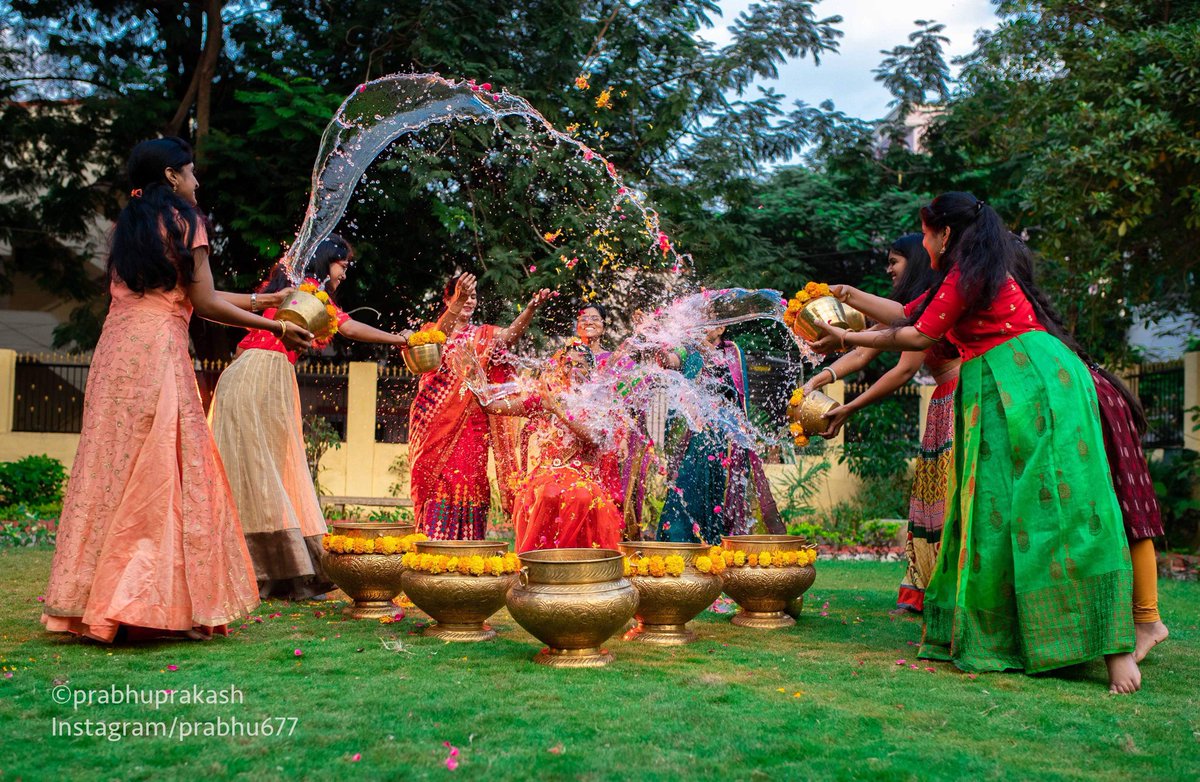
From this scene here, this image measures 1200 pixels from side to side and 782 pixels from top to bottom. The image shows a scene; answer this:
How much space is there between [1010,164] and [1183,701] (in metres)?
12.4

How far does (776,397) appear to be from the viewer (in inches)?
473

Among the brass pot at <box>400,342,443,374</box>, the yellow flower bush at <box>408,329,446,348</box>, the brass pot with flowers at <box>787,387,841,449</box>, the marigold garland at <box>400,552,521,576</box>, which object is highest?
the yellow flower bush at <box>408,329,446,348</box>

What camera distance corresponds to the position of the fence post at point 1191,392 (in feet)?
35.6

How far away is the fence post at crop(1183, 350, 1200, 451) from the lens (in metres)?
10.9

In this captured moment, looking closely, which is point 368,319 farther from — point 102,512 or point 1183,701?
point 1183,701

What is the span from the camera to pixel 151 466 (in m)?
4.41

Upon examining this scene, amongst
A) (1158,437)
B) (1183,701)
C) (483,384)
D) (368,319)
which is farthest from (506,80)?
(1183,701)

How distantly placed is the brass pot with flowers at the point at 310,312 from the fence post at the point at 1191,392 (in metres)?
9.47

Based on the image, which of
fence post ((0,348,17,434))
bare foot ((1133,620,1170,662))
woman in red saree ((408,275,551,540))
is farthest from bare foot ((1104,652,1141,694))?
fence post ((0,348,17,434))

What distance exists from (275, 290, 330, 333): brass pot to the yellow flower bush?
25.3 inches

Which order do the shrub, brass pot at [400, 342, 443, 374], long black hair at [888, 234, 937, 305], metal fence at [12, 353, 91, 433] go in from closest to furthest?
long black hair at [888, 234, 937, 305] < brass pot at [400, 342, 443, 374] < the shrub < metal fence at [12, 353, 91, 433]

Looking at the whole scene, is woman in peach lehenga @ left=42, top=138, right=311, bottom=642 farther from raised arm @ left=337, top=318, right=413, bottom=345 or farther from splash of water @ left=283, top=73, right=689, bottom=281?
splash of water @ left=283, top=73, right=689, bottom=281

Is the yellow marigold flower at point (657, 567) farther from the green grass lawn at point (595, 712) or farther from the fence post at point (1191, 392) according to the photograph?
the fence post at point (1191, 392)

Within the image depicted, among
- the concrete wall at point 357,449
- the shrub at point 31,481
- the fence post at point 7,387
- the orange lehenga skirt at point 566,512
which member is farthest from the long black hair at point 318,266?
the fence post at point 7,387
